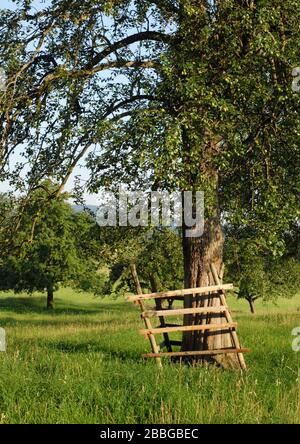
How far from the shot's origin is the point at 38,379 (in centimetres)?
1009

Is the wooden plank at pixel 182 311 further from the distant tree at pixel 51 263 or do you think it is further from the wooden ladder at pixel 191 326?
the distant tree at pixel 51 263

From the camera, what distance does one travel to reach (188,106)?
Answer: 43.4ft

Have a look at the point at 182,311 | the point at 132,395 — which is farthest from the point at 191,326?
the point at 132,395

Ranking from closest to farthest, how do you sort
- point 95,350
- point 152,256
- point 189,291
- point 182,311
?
point 182,311 → point 189,291 → point 95,350 → point 152,256

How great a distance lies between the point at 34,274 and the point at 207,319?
4396 centimetres

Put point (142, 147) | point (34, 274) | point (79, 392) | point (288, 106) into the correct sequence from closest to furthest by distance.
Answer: point (79, 392)
point (142, 147)
point (288, 106)
point (34, 274)

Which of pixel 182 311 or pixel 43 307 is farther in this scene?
pixel 43 307

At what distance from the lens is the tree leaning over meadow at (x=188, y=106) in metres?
13.0

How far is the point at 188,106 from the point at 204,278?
14.7 feet

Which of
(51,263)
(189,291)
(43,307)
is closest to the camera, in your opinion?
(189,291)

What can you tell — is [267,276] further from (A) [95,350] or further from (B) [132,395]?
(B) [132,395]

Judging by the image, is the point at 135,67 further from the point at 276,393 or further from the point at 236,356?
the point at 276,393

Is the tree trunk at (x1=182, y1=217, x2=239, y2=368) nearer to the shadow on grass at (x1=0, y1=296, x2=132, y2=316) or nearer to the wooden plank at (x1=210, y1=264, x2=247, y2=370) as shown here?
the wooden plank at (x1=210, y1=264, x2=247, y2=370)
